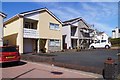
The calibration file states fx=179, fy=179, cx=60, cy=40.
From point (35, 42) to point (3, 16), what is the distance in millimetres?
7874

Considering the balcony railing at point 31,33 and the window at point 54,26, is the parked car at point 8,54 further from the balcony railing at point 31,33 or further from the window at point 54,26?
the window at point 54,26

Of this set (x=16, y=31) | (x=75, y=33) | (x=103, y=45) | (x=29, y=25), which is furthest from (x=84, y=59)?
A: (x=103, y=45)

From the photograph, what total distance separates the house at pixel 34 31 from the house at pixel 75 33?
5.34 m

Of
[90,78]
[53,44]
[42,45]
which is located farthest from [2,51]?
[53,44]

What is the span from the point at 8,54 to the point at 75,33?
86.6 ft

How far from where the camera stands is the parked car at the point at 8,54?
13195 mm

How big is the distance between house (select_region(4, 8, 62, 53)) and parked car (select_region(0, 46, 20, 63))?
10.9 metres

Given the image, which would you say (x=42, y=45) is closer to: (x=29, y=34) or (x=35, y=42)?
(x=35, y=42)

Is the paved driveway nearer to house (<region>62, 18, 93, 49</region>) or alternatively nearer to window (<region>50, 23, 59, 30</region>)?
window (<region>50, 23, 59, 30</region>)

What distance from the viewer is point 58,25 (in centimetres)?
3141

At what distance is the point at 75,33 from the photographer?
38.7 meters

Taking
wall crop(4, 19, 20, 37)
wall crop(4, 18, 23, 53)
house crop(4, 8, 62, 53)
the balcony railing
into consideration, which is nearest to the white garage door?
house crop(4, 8, 62, 53)

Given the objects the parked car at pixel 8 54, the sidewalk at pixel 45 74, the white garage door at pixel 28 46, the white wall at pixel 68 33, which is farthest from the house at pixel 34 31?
the sidewalk at pixel 45 74

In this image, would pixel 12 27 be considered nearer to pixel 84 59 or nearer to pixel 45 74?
pixel 84 59
